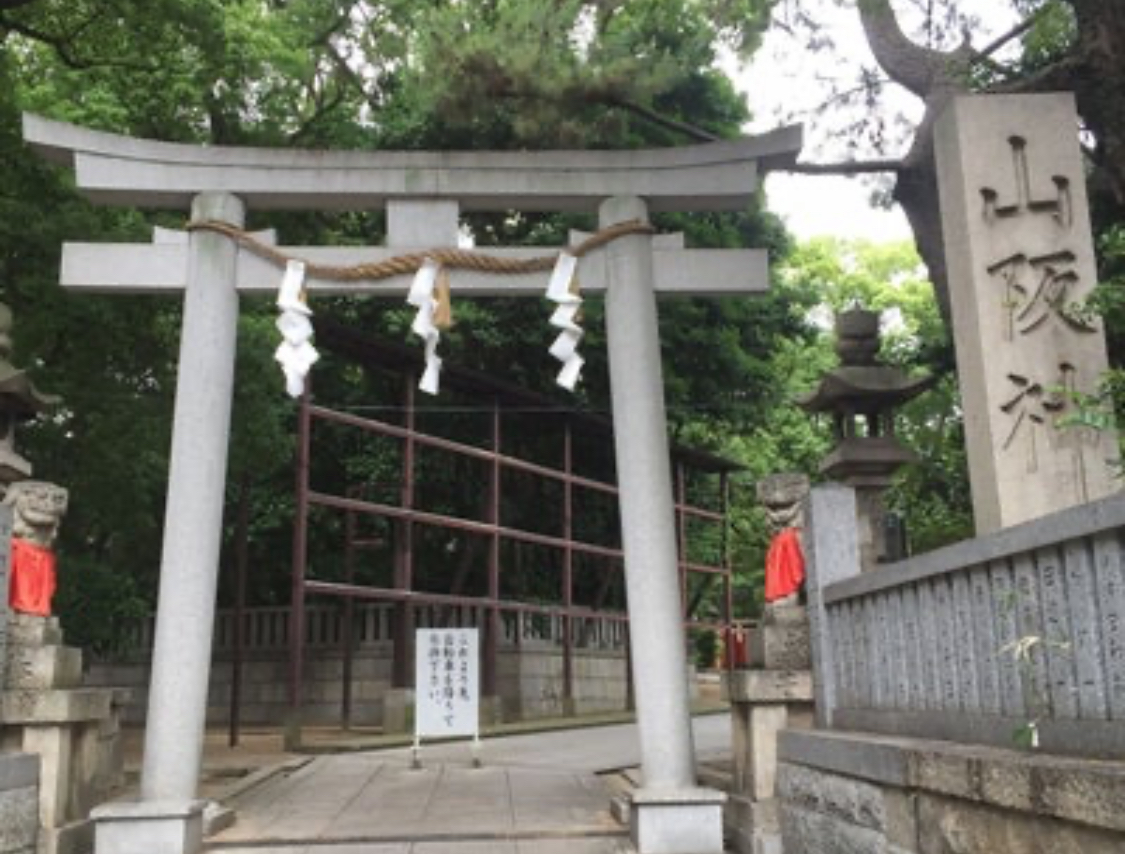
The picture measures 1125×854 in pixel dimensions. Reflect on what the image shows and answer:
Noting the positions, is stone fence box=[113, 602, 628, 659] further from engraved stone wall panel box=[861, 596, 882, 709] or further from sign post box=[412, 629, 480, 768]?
engraved stone wall panel box=[861, 596, 882, 709]

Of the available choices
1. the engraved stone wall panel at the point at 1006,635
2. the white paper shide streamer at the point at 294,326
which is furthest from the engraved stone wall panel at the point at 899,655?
the white paper shide streamer at the point at 294,326

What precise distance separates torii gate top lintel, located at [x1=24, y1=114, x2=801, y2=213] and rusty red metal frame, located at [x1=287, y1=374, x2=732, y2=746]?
6831 mm

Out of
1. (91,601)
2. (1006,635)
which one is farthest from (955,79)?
(91,601)

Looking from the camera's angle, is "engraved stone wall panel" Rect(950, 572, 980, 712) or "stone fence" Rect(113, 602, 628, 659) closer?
"engraved stone wall panel" Rect(950, 572, 980, 712)

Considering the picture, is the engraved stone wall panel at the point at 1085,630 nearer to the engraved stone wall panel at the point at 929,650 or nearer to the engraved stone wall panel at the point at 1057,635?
the engraved stone wall panel at the point at 1057,635

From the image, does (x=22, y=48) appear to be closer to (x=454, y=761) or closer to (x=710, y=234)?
(x=710, y=234)

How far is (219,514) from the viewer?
339 inches

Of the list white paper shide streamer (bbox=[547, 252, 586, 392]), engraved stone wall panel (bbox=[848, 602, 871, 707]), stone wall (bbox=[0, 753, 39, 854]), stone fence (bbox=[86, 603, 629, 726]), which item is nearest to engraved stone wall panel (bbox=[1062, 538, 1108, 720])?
engraved stone wall panel (bbox=[848, 602, 871, 707])

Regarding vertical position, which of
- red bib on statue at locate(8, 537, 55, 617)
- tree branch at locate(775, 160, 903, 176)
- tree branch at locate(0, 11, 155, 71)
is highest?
tree branch at locate(0, 11, 155, 71)

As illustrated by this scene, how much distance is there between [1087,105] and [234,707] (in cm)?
1302

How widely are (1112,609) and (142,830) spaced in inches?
261

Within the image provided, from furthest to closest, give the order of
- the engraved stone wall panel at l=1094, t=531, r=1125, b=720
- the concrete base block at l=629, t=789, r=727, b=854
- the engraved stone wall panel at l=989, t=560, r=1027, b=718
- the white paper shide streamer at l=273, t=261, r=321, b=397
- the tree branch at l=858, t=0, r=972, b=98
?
the tree branch at l=858, t=0, r=972, b=98 < the white paper shide streamer at l=273, t=261, r=321, b=397 < the concrete base block at l=629, t=789, r=727, b=854 < the engraved stone wall panel at l=989, t=560, r=1027, b=718 < the engraved stone wall panel at l=1094, t=531, r=1125, b=720

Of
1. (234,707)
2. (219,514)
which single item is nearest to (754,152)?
(219,514)

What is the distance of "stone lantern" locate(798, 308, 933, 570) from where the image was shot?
11.1 m
